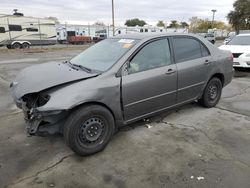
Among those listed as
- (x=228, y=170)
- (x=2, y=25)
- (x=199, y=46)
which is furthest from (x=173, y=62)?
(x=2, y=25)

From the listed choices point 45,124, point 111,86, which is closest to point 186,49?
point 111,86

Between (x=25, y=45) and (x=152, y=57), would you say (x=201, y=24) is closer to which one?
(x=25, y=45)

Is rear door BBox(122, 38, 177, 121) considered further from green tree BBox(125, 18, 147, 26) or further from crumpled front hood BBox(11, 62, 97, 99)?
green tree BBox(125, 18, 147, 26)

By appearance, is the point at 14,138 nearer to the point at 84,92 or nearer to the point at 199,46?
the point at 84,92

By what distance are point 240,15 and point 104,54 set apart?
54894 millimetres

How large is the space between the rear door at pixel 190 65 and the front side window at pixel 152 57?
215 mm

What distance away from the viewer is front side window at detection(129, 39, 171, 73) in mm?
3445

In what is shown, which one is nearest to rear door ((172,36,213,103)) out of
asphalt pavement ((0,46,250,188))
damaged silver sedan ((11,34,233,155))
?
damaged silver sedan ((11,34,233,155))

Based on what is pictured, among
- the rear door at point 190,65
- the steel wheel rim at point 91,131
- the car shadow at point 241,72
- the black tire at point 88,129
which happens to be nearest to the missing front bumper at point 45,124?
the black tire at point 88,129

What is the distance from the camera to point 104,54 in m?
3.75

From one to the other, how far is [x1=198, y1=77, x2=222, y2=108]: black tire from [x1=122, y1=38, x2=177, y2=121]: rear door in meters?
1.05

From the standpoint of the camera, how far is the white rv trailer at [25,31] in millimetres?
24500

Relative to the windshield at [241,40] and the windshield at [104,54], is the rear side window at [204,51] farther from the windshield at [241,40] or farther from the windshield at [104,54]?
the windshield at [241,40]

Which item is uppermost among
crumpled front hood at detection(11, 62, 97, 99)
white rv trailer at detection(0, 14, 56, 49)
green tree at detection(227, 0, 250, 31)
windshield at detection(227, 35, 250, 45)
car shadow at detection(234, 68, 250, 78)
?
green tree at detection(227, 0, 250, 31)
